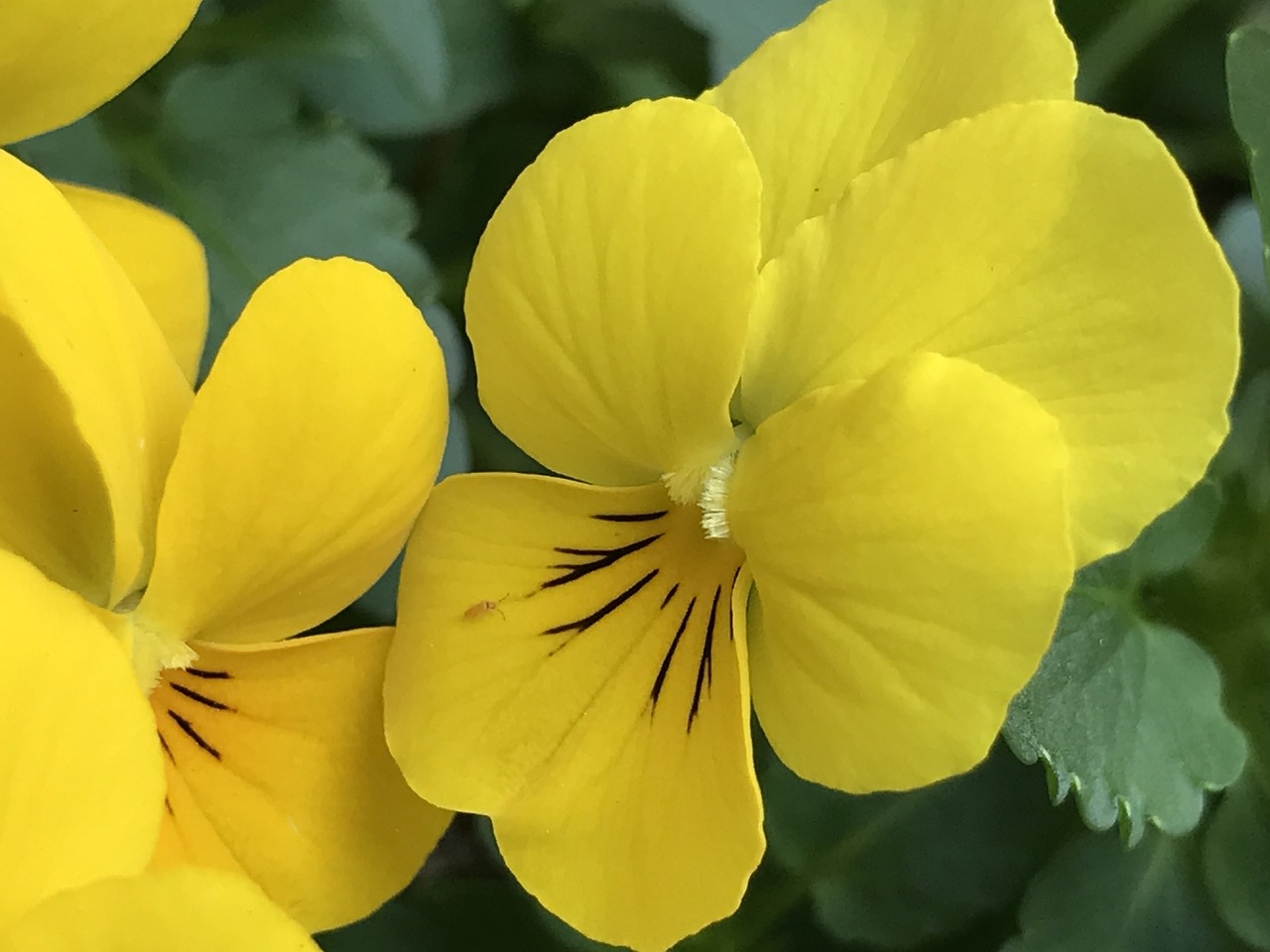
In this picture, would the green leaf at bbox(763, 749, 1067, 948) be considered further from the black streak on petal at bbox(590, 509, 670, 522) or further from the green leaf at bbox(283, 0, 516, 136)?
the green leaf at bbox(283, 0, 516, 136)

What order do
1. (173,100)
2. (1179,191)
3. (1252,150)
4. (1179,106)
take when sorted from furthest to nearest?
(1179,106) → (173,100) → (1252,150) → (1179,191)

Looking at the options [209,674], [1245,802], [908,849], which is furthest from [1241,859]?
[209,674]

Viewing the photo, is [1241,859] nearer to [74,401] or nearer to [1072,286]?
[1072,286]

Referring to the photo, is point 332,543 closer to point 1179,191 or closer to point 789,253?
point 789,253

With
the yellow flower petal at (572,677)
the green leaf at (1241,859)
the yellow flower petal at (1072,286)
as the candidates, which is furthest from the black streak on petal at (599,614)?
the green leaf at (1241,859)

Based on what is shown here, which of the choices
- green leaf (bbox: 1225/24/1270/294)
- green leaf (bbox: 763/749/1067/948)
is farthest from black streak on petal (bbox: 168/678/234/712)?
green leaf (bbox: 1225/24/1270/294)

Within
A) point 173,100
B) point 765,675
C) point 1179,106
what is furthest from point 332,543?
point 1179,106
